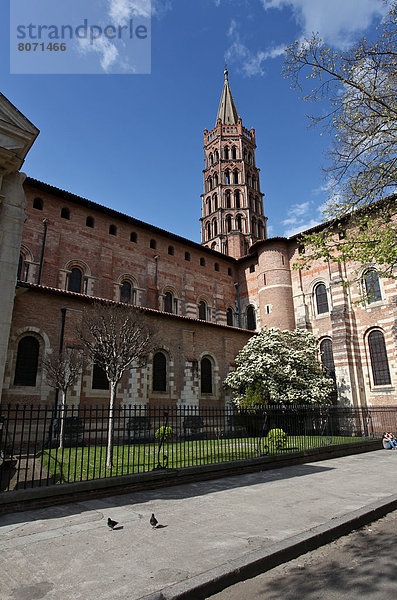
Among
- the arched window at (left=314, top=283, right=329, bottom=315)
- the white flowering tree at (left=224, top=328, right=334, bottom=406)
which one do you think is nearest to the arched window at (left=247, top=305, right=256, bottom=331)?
the arched window at (left=314, top=283, right=329, bottom=315)

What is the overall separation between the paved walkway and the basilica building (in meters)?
6.33

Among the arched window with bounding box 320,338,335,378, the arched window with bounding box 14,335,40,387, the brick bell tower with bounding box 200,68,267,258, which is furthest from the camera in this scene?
the brick bell tower with bounding box 200,68,267,258

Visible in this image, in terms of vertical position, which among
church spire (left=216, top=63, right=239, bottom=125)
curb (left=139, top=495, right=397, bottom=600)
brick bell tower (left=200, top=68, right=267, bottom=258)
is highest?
church spire (left=216, top=63, right=239, bottom=125)

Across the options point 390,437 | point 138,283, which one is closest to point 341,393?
Answer: point 390,437

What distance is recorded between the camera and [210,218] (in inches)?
1896

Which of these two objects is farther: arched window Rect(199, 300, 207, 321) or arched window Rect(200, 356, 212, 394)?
arched window Rect(199, 300, 207, 321)

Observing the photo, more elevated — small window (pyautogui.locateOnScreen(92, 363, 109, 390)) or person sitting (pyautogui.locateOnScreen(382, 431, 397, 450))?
small window (pyautogui.locateOnScreen(92, 363, 109, 390))

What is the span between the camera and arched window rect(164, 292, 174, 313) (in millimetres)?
29219

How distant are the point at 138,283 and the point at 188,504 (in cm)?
2088

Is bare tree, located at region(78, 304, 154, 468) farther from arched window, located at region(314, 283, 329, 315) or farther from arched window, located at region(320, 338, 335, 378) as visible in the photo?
arched window, located at region(314, 283, 329, 315)

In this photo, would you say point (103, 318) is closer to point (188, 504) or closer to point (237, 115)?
point (188, 504)

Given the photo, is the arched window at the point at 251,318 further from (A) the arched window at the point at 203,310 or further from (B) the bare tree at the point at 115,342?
(B) the bare tree at the point at 115,342

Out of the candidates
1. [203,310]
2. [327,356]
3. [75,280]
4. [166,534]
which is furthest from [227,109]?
[166,534]

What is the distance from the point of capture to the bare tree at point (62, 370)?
→ 605 inches
